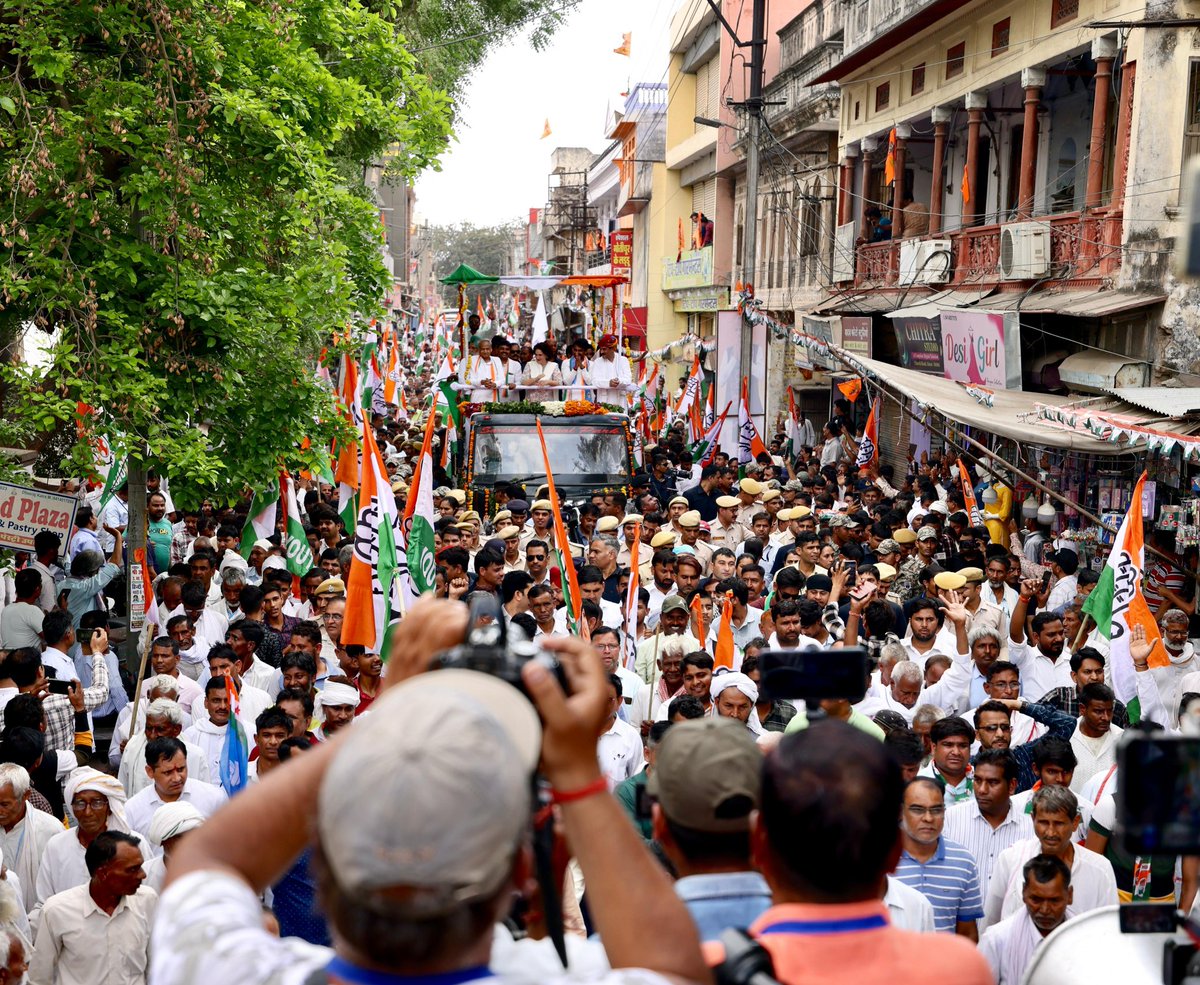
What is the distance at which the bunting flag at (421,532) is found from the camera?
361 inches

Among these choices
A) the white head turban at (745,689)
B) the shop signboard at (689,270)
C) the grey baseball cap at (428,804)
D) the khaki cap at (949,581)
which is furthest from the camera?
the shop signboard at (689,270)

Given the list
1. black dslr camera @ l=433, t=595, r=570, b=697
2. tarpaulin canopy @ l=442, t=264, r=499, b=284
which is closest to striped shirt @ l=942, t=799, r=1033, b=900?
black dslr camera @ l=433, t=595, r=570, b=697

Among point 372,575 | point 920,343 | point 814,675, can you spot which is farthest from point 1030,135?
point 814,675

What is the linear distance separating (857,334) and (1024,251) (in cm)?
690

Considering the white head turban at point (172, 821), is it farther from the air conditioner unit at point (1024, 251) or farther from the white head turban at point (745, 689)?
the air conditioner unit at point (1024, 251)

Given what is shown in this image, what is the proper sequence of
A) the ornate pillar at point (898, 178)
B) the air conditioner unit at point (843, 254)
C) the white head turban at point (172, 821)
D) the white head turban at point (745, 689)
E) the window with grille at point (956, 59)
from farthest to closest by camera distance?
the air conditioner unit at point (843, 254), the ornate pillar at point (898, 178), the window with grille at point (956, 59), the white head turban at point (745, 689), the white head turban at point (172, 821)

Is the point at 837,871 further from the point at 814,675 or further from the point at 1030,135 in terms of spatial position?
the point at 1030,135

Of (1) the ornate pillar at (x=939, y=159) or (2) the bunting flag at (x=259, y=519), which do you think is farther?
(1) the ornate pillar at (x=939, y=159)

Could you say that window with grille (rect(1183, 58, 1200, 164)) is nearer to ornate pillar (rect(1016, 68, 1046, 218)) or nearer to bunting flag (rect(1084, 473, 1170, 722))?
ornate pillar (rect(1016, 68, 1046, 218))

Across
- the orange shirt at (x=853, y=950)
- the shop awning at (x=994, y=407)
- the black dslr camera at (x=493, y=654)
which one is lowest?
the shop awning at (x=994, y=407)

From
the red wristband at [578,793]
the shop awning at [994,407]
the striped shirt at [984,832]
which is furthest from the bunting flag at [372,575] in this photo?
the red wristband at [578,793]

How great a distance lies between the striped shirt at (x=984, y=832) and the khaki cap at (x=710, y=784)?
3960 millimetres

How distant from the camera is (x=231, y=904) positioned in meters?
1.79

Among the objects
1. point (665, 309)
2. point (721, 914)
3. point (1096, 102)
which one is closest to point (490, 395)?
point (1096, 102)
